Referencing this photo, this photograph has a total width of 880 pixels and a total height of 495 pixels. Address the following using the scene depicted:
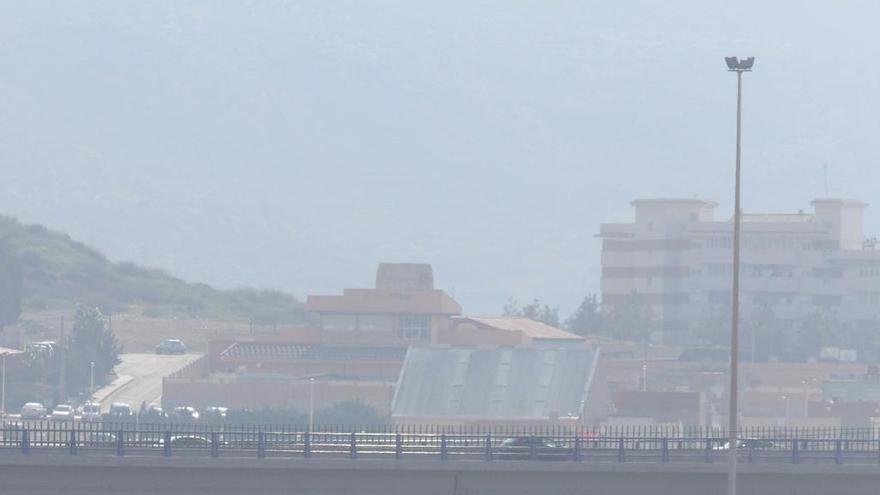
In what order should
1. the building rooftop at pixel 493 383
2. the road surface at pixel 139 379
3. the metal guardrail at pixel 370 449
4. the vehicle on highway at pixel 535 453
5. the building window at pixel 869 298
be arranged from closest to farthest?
the metal guardrail at pixel 370 449
the vehicle on highway at pixel 535 453
the building rooftop at pixel 493 383
the road surface at pixel 139 379
the building window at pixel 869 298

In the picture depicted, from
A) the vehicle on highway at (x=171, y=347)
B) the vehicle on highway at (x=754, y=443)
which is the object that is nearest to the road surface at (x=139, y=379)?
the vehicle on highway at (x=171, y=347)

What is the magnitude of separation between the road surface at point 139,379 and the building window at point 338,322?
9.68 metres

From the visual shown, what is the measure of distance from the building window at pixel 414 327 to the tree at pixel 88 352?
59.1ft

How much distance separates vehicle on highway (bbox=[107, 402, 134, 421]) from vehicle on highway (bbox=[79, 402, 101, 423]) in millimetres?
600

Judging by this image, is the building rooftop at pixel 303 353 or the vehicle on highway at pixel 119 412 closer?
the vehicle on highway at pixel 119 412

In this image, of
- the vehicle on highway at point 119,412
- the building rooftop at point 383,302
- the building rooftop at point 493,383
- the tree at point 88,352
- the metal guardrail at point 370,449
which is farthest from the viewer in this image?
the tree at point 88,352

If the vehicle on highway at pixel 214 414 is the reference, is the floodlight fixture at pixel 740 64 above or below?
above

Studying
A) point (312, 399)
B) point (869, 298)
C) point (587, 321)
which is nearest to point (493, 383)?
point (312, 399)

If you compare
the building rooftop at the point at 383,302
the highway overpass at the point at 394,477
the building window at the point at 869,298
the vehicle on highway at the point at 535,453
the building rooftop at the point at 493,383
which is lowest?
the highway overpass at the point at 394,477

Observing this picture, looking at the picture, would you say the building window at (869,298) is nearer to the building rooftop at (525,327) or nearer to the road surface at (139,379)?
the building rooftop at (525,327)

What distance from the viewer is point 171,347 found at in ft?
503

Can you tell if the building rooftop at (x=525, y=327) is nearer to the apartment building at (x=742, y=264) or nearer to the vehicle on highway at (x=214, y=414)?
the vehicle on highway at (x=214, y=414)

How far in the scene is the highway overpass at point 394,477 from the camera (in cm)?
4619

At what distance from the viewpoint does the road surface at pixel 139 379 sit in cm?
12575
